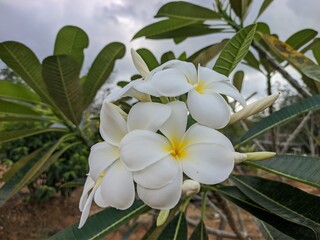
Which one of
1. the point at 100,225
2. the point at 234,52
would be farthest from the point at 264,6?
the point at 100,225

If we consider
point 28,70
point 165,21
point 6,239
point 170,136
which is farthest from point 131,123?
point 6,239

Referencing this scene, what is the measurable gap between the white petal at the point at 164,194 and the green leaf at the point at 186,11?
1.01 meters

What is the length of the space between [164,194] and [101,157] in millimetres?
116

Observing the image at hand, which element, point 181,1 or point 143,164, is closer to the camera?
point 143,164

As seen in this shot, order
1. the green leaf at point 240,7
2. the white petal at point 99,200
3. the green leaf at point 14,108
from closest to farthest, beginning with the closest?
the white petal at point 99,200 → the green leaf at point 240,7 → the green leaf at point 14,108

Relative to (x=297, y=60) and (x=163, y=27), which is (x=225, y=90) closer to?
(x=297, y=60)

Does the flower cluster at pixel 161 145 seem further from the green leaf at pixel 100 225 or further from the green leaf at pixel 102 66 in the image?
the green leaf at pixel 102 66

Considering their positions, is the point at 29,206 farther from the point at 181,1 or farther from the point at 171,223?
the point at 171,223

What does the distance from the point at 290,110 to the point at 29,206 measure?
12.3ft

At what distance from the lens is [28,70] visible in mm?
1306

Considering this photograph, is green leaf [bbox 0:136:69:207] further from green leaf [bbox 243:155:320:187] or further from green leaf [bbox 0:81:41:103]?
green leaf [bbox 243:155:320:187]

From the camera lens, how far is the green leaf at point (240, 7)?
1.39 m

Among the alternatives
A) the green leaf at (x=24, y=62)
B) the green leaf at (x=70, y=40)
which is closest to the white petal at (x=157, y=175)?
the green leaf at (x=24, y=62)

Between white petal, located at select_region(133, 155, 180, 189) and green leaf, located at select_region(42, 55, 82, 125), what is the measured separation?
28.3 inches
